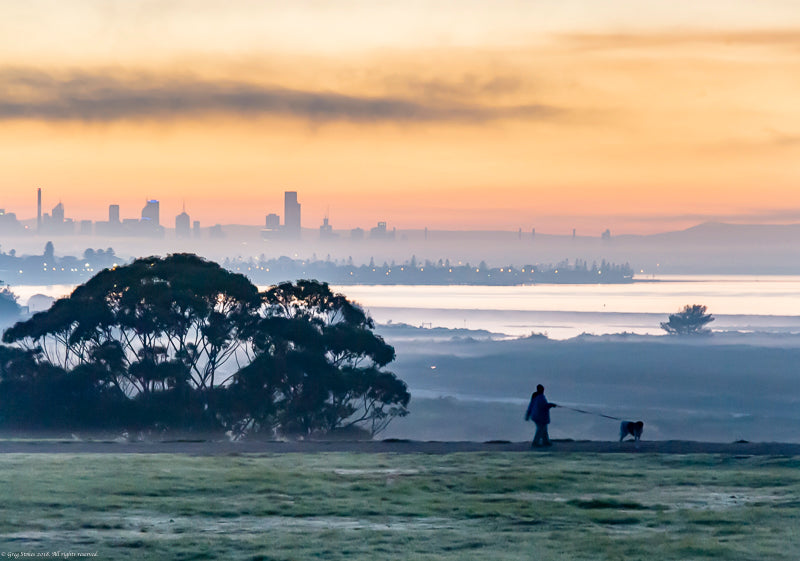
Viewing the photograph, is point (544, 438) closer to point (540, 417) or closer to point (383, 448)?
point (540, 417)

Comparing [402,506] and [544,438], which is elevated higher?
[544,438]

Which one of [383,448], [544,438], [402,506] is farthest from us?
[544,438]

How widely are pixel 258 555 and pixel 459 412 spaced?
105m

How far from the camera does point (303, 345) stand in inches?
1970

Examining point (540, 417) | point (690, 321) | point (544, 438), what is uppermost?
point (690, 321)

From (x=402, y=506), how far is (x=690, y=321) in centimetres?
16631

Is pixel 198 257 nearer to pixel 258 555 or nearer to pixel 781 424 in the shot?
pixel 258 555

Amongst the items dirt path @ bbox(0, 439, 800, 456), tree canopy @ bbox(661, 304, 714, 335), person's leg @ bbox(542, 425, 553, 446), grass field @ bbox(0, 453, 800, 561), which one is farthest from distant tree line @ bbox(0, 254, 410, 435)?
tree canopy @ bbox(661, 304, 714, 335)

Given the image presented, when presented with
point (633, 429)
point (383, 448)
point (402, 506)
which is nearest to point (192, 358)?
point (383, 448)

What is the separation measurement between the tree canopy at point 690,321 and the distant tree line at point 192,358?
422ft

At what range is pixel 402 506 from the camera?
16672mm

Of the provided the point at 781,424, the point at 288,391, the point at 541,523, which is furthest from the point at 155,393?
the point at 781,424

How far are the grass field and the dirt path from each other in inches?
60.9

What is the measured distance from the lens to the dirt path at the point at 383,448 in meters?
23.9
